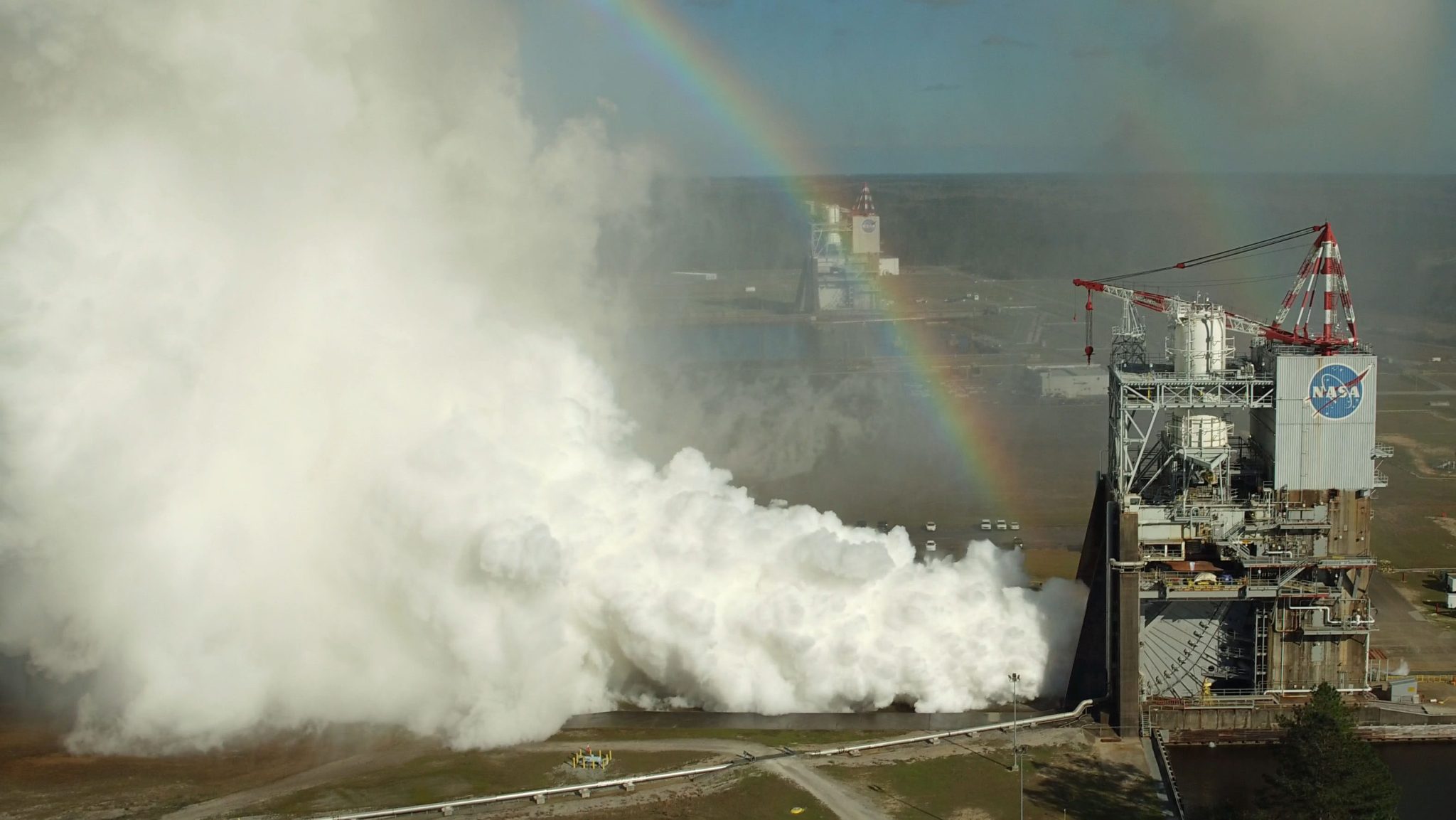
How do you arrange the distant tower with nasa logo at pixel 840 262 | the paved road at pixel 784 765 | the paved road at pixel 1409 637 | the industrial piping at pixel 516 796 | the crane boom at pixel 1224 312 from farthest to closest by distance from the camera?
the distant tower with nasa logo at pixel 840 262 < the paved road at pixel 1409 637 < the crane boom at pixel 1224 312 < the industrial piping at pixel 516 796 < the paved road at pixel 784 765

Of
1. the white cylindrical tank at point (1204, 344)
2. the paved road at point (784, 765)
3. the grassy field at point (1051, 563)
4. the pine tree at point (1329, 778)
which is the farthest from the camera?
the grassy field at point (1051, 563)

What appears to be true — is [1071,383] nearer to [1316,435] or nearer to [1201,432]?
[1201,432]

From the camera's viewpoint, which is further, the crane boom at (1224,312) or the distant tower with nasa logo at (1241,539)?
the crane boom at (1224,312)

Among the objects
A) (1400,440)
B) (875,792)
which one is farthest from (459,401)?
(1400,440)

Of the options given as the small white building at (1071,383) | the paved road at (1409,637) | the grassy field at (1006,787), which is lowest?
the grassy field at (1006,787)

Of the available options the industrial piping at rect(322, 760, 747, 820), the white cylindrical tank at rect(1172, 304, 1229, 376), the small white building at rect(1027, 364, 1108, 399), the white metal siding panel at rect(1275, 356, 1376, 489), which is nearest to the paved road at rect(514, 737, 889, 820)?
the industrial piping at rect(322, 760, 747, 820)

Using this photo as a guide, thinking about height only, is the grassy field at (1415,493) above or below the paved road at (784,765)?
above

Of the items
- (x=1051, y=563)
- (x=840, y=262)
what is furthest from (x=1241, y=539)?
(x=840, y=262)

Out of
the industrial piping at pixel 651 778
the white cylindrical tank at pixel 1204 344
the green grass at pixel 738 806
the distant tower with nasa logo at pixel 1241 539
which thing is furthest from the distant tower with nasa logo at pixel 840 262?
the green grass at pixel 738 806

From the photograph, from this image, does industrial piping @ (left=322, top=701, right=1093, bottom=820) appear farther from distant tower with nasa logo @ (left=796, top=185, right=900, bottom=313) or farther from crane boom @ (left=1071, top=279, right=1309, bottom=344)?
distant tower with nasa logo @ (left=796, top=185, right=900, bottom=313)

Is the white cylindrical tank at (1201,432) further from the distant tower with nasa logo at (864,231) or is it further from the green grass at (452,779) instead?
the distant tower with nasa logo at (864,231)
